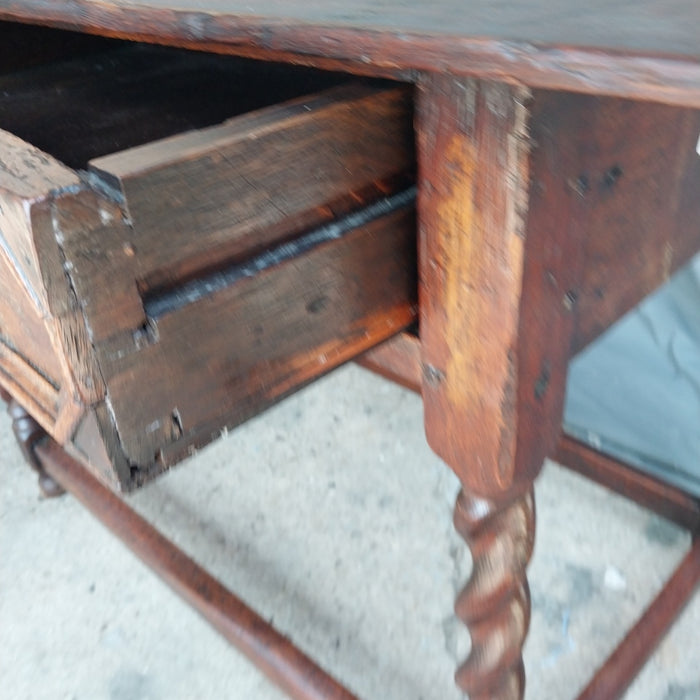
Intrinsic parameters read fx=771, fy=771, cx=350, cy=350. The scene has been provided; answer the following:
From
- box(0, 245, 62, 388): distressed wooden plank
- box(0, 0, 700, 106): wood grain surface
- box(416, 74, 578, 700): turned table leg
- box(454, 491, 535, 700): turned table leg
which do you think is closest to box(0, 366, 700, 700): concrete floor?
box(454, 491, 535, 700): turned table leg

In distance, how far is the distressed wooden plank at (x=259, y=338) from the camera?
0.41 meters

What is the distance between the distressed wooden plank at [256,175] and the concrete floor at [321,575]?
2.01 ft

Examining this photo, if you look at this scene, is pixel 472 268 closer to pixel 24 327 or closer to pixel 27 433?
pixel 24 327

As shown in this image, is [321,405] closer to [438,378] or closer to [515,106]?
[438,378]

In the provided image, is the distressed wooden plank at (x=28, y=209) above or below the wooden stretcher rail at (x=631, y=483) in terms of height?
above

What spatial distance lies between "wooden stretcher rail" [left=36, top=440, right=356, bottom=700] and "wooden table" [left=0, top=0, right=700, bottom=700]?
0.20m

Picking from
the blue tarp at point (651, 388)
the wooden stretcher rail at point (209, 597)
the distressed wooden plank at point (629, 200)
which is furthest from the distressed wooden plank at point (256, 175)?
the blue tarp at point (651, 388)

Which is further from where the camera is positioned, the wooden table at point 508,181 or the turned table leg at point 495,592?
the turned table leg at point 495,592

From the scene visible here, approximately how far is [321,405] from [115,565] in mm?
432

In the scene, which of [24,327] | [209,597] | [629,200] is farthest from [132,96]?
[209,597]

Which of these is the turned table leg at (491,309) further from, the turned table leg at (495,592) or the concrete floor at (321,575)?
the concrete floor at (321,575)

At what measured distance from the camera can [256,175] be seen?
416mm

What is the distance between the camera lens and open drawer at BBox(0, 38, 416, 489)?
0.37 metres

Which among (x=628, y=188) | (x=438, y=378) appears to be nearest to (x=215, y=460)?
(x=438, y=378)
